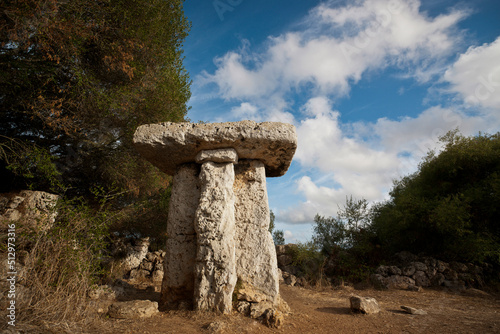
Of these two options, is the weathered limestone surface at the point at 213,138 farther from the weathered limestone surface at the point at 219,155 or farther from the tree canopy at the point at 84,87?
the tree canopy at the point at 84,87

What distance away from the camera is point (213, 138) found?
423cm

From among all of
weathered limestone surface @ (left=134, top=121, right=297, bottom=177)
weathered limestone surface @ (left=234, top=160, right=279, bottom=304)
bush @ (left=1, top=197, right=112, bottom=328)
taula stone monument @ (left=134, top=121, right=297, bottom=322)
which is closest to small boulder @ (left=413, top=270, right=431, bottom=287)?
taula stone monument @ (left=134, top=121, right=297, bottom=322)

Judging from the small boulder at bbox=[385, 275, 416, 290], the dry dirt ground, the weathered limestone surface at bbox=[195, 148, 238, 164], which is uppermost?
the weathered limestone surface at bbox=[195, 148, 238, 164]

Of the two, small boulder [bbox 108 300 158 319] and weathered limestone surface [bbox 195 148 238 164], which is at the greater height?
weathered limestone surface [bbox 195 148 238 164]

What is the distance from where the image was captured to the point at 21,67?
18.0ft

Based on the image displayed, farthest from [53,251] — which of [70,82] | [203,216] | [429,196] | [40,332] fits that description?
[429,196]

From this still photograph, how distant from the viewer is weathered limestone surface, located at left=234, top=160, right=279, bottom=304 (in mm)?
4113

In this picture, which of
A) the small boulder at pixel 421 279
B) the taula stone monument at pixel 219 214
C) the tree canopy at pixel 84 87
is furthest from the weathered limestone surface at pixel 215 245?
the small boulder at pixel 421 279

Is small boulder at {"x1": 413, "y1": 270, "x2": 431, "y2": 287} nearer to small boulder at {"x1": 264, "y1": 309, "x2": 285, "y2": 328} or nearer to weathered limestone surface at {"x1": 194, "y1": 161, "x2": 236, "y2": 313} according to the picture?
small boulder at {"x1": 264, "y1": 309, "x2": 285, "y2": 328}

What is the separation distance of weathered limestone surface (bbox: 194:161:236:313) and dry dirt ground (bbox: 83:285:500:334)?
0.78 ft

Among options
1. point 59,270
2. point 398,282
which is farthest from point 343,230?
point 59,270

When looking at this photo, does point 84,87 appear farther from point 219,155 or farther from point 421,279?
point 421,279

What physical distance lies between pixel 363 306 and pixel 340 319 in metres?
0.51

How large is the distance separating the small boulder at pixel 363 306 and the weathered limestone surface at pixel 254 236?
55.0 inches
